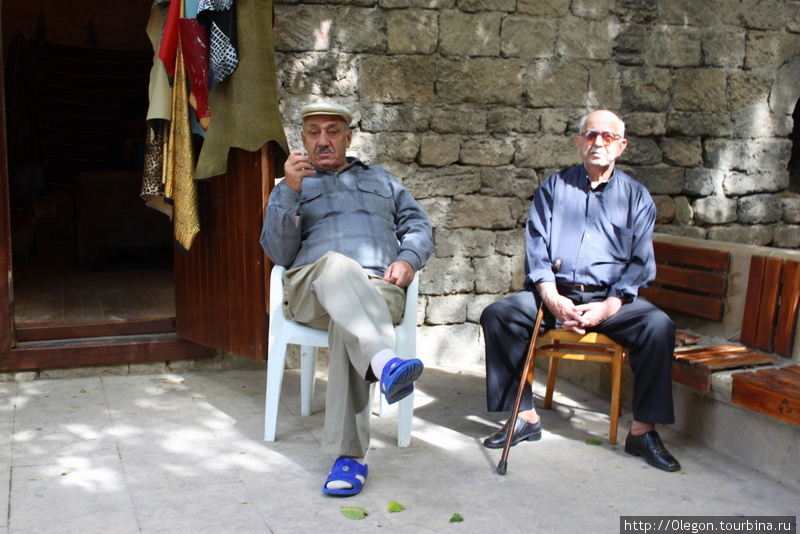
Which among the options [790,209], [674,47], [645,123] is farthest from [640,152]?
[790,209]

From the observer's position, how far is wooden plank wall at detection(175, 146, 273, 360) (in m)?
3.68

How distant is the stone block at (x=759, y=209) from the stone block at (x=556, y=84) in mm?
1273

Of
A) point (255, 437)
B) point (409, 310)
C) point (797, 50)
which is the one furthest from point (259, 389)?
point (797, 50)

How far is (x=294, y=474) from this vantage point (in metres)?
2.90

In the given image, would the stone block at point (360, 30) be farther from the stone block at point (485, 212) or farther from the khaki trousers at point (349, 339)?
the khaki trousers at point (349, 339)

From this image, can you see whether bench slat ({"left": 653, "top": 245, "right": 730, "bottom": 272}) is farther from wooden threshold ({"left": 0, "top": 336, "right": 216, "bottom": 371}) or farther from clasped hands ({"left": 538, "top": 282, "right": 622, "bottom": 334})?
wooden threshold ({"left": 0, "top": 336, "right": 216, "bottom": 371})

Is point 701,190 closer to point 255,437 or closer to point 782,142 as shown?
point 782,142

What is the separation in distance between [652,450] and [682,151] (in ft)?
7.70

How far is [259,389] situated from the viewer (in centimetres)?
400

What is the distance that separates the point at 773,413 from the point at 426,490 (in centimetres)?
127

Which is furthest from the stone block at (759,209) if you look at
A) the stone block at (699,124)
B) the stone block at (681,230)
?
the stone block at (699,124)

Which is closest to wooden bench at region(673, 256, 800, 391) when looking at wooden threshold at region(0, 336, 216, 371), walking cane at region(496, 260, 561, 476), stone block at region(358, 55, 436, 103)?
walking cane at region(496, 260, 561, 476)

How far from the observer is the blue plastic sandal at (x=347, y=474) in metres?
2.71

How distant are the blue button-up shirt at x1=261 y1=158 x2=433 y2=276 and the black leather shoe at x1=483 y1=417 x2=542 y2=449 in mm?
759
